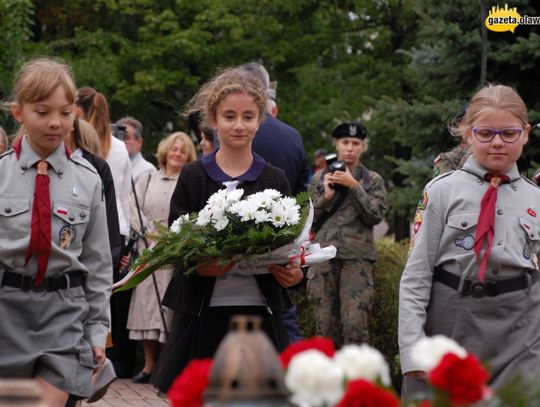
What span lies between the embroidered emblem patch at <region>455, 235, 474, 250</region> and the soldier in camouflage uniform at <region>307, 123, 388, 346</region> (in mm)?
5614

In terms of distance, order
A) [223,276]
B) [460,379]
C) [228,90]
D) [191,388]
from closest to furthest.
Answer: [460,379] < [191,388] < [223,276] < [228,90]

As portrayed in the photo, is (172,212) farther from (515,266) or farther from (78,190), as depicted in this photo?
(515,266)

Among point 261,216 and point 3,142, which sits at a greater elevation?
point 3,142

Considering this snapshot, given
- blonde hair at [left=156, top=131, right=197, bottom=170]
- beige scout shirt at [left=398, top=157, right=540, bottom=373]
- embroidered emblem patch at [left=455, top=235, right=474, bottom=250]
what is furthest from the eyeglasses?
blonde hair at [left=156, top=131, right=197, bottom=170]

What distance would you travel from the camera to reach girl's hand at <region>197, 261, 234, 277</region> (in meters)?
6.16

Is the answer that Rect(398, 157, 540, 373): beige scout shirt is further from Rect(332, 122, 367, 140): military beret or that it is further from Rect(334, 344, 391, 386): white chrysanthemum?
Rect(332, 122, 367, 140): military beret

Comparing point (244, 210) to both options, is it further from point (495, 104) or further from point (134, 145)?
point (134, 145)

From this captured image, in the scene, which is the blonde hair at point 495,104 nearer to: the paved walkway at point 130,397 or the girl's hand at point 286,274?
the girl's hand at point 286,274

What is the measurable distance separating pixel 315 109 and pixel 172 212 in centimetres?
2054

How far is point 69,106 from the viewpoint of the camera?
5.81m

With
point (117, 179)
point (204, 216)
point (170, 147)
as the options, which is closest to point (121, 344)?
point (170, 147)

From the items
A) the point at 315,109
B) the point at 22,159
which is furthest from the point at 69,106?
the point at 315,109

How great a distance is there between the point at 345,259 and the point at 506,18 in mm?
3819

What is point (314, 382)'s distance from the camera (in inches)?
111
